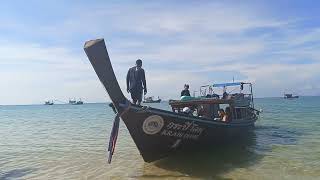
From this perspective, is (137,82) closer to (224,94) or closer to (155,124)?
(155,124)

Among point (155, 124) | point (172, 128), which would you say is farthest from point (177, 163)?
point (155, 124)

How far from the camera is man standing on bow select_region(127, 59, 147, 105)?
1284 centimetres

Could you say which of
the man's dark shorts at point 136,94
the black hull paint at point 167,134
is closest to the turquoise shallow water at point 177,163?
the black hull paint at point 167,134

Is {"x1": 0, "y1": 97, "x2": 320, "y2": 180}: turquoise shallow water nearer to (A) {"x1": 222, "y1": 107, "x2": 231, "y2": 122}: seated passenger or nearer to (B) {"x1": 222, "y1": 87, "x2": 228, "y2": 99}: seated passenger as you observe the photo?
(A) {"x1": 222, "y1": 107, "x2": 231, "y2": 122}: seated passenger

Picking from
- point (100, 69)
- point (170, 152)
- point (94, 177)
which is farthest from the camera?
point (170, 152)

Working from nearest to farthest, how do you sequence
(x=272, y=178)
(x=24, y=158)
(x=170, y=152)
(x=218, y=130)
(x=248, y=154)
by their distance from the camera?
1. (x=272, y=178)
2. (x=170, y=152)
3. (x=218, y=130)
4. (x=248, y=154)
5. (x=24, y=158)

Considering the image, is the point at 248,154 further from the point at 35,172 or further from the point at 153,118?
the point at 35,172

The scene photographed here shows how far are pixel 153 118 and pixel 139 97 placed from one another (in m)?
Answer: 1.00

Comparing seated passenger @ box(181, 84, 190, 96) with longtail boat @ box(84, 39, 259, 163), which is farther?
seated passenger @ box(181, 84, 190, 96)

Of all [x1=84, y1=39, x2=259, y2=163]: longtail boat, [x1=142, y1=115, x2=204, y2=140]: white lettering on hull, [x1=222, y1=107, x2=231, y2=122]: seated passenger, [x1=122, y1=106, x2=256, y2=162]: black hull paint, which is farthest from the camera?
[x1=222, y1=107, x2=231, y2=122]: seated passenger

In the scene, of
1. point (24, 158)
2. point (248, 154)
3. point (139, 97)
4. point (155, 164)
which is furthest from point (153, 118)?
point (24, 158)

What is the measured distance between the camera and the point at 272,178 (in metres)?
11.8

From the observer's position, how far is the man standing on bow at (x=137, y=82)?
12844mm

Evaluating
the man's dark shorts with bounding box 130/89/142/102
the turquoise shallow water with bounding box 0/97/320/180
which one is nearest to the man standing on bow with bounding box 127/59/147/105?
the man's dark shorts with bounding box 130/89/142/102
